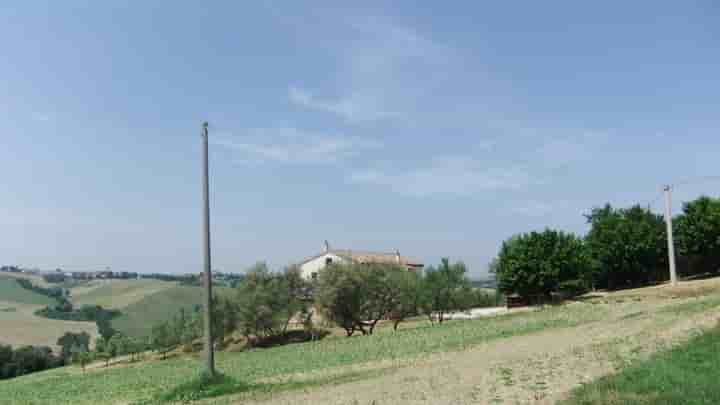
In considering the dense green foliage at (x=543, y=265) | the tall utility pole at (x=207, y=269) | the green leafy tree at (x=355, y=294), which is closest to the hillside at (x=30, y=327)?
the green leafy tree at (x=355, y=294)

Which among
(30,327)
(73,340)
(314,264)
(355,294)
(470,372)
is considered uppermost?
(314,264)

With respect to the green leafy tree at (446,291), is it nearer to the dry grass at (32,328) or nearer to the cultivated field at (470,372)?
the cultivated field at (470,372)

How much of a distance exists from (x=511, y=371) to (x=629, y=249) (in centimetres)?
6297

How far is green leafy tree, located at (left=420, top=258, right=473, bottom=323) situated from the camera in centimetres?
6109

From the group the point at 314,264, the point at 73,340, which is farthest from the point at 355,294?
the point at 73,340

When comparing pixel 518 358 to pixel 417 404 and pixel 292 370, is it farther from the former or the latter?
pixel 292 370

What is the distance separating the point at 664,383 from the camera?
10.9 m

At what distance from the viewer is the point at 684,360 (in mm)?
13094

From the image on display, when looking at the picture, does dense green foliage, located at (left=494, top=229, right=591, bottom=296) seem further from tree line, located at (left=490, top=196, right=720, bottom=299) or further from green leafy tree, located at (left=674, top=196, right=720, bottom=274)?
green leafy tree, located at (left=674, top=196, right=720, bottom=274)

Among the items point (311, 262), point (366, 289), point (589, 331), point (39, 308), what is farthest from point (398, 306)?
point (39, 308)

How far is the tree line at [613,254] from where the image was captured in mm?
61406

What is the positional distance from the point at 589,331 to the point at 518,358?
7.78m

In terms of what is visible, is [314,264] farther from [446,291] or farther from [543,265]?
[543,265]

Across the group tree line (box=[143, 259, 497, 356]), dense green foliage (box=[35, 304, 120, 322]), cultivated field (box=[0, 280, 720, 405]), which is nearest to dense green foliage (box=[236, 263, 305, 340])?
tree line (box=[143, 259, 497, 356])
